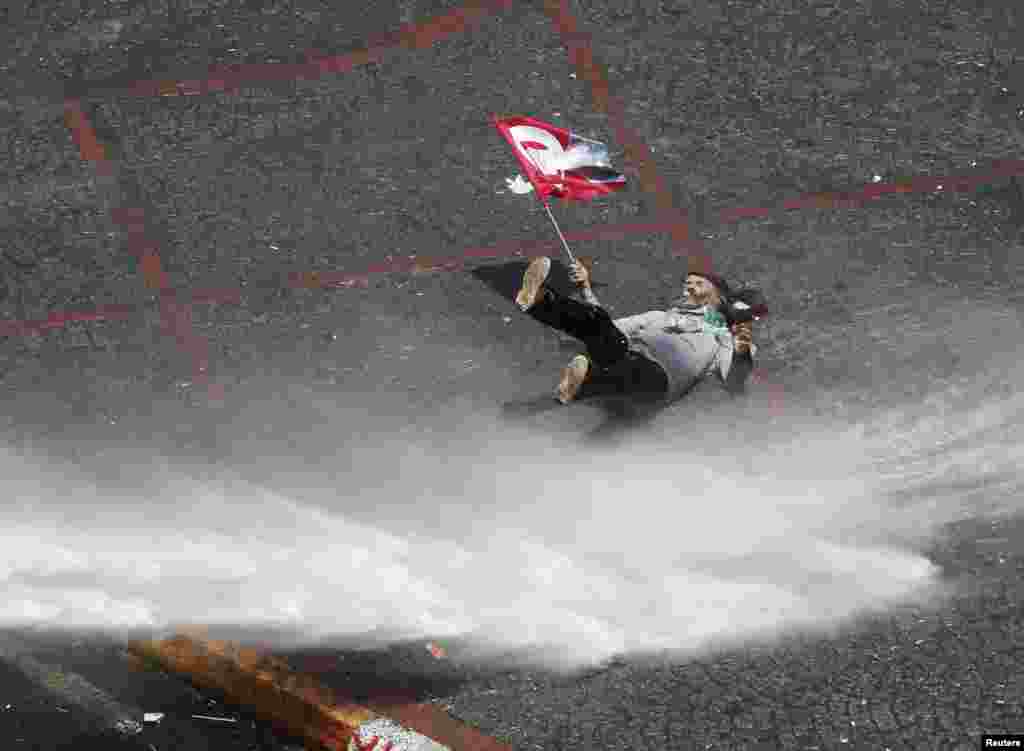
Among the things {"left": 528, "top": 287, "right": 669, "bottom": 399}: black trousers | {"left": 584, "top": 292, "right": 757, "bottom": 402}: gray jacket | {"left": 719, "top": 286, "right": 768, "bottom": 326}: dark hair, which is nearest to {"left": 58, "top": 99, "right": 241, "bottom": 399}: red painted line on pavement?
{"left": 528, "top": 287, "right": 669, "bottom": 399}: black trousers

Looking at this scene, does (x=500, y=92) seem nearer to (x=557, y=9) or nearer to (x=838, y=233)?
(x=557, y=9)

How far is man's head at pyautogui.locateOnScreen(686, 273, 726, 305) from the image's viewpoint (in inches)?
454

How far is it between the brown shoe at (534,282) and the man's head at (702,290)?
1150 mm

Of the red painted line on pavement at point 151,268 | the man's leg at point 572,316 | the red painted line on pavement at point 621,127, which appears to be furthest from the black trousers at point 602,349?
the red painted line on pavement at point 151,268

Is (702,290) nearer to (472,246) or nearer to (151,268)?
(472,246)

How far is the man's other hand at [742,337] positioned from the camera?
11.4 m

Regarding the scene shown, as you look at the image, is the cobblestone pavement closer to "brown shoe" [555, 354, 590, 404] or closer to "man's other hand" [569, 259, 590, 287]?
"brown shoe" [555, 354, 590, 404]

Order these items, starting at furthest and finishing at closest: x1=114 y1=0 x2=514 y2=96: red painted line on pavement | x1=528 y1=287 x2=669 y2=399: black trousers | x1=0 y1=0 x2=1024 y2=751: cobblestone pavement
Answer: x1=114 y1=0 x2=514 y2=96: red painted line on pavement, x1=528 y1=287 x2=669 y2=399: black trousers, x1=0 y1=0 x2=1024 y2=751: cobblestone pavement

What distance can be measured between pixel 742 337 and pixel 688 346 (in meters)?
0.36

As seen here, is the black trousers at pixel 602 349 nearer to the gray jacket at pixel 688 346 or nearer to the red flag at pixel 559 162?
the gray jacket at pixel 688 346

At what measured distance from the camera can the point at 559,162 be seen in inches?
476

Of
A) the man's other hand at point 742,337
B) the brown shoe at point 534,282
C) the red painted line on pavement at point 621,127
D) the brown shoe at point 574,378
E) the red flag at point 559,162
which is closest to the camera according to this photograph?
the brown shoe at point 534,282

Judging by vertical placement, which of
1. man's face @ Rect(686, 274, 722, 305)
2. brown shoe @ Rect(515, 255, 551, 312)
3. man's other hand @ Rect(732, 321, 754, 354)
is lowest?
man's other hand @ Rect(732, 321, 754, 354)

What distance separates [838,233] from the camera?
12.9 meters
